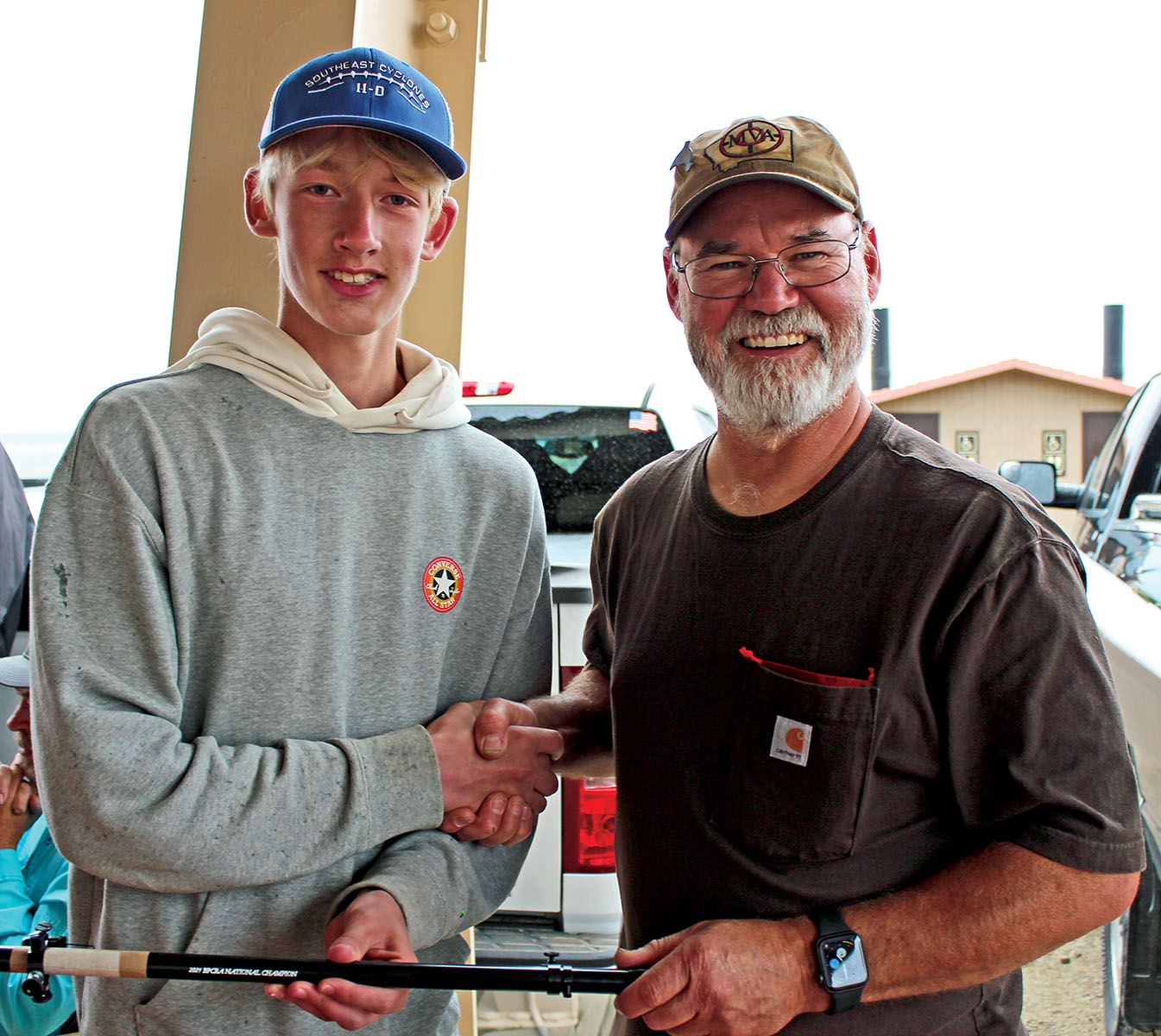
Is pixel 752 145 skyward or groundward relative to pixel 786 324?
skyward

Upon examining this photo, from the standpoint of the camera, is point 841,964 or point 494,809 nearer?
point 841,964

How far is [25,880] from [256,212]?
5.90ft

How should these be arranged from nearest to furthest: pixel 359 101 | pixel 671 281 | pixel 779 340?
pixel 359 101 < pixel 779 340 < pixel 671 281

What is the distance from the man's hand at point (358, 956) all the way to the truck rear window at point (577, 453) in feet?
7.54

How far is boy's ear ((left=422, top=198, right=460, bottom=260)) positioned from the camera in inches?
68.6

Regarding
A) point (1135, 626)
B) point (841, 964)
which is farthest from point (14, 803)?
point (1135, 626)

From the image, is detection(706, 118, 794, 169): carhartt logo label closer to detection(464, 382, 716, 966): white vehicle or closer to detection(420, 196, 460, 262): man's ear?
detection(420, 196, 460, 262): man's ear

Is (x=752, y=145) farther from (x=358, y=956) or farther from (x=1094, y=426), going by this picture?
(x=1094, y=426)

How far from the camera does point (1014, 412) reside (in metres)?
16.5

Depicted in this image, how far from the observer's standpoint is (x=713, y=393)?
1.74 metres

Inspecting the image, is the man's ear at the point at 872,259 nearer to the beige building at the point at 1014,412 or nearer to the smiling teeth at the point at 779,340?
the smiling teeth at the point at 779,340

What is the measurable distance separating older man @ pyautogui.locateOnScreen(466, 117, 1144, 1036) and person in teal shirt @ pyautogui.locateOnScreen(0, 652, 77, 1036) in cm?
133

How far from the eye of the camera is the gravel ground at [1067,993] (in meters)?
3.72

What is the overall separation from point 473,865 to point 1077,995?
3653mm
